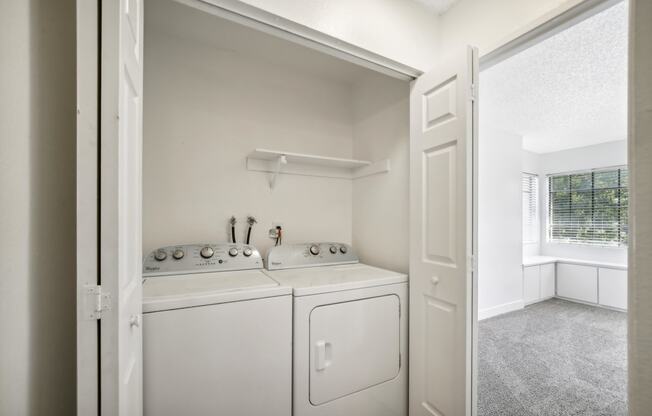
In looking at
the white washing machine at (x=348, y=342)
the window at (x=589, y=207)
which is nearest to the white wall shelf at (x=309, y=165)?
the white washing machine at (x=348, y=342)

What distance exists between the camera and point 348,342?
1534mm

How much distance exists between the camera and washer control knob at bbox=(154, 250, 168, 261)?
1.64m

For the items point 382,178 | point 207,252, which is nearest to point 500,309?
point 382,178

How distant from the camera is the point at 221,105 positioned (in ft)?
6.69

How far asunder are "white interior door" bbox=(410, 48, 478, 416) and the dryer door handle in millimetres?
563

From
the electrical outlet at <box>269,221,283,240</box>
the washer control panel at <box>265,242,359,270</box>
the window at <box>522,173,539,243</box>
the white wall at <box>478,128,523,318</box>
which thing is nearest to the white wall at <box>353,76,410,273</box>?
the washer control panel at <box>265,242,359,270</box>

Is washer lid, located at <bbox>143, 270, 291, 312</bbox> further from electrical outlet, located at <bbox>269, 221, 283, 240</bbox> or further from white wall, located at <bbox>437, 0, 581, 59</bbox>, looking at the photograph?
white wall, located at <bbox>437, 0, 581, 59</bbox>

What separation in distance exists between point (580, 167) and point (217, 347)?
635cm

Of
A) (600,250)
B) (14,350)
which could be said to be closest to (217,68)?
(14,350)

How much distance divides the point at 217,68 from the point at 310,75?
779 millimetres

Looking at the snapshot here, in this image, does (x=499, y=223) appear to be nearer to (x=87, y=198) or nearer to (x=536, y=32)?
(x=536, y=32)

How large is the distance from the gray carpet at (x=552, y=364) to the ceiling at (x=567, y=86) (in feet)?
8.60

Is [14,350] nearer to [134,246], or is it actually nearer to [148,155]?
[134,246]

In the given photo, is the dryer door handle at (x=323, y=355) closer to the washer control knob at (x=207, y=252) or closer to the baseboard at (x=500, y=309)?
the washer control knob at (x=207, y=252)
